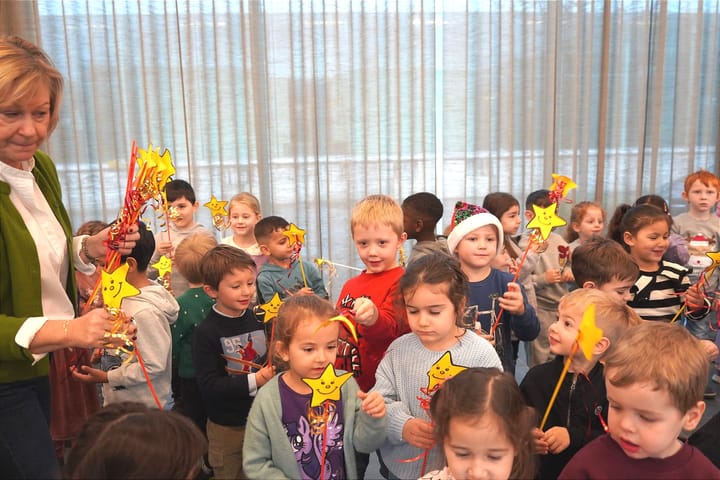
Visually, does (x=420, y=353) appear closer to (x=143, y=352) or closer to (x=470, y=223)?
(x=470, y=223)

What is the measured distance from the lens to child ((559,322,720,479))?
1279 millimetres

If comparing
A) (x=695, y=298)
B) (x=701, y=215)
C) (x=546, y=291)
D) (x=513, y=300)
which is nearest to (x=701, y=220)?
(x=701, y=215)

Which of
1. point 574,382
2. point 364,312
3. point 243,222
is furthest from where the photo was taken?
point 243,222

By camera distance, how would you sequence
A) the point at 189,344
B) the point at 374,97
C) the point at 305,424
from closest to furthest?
the point at 305,424 → the point at 189,344 → the point at 374,97

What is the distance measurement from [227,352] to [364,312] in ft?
1.77

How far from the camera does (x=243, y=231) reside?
3.54 meters

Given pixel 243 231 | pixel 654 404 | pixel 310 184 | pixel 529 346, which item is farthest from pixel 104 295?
pixel 310 184

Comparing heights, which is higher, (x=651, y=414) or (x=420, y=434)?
(x=651, y=414)

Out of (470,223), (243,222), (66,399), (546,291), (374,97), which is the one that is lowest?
(66,399)

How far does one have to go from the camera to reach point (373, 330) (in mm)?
2090

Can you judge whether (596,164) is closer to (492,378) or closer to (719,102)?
(719,102)

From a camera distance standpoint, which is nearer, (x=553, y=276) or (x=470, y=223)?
(x=470, y=223)

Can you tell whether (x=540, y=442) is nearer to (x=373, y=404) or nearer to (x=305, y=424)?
(x=373, y=404)

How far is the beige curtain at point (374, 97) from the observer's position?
4527 millimetres
